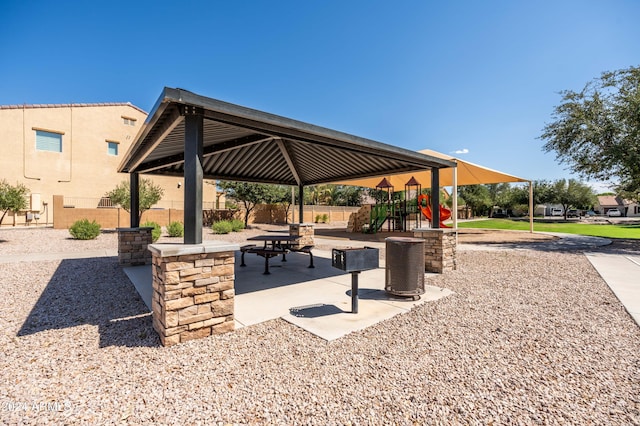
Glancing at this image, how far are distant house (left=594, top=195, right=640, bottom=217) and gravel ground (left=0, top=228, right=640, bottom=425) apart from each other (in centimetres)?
8009

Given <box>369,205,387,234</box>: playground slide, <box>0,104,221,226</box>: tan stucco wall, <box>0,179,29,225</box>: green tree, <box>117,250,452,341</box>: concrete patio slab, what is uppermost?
<box>0,104,221,226</box>: tan stucco wall

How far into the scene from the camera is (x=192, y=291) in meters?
3.47

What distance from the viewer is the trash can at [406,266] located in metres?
4.86

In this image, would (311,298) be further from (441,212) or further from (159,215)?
(159,215)

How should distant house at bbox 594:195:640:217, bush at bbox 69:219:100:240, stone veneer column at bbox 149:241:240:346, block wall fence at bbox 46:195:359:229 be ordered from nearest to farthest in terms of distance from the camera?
stone veneer column at bbox 149:241:240:346
bush at bbox 69:219:100:240
block wall fence at bbox 46:195:359:229
distant house at bbox 594:195:640:217

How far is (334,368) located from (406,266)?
2.50m

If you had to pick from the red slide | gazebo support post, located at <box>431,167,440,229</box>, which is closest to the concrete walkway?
gazebo support post, located at <box>431,167,440,229</box>

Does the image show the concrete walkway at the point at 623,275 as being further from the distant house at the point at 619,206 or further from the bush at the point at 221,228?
the distant house at the point at 619,206

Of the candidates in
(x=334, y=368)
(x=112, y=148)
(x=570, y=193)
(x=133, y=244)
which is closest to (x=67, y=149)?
(x=112, y=148)

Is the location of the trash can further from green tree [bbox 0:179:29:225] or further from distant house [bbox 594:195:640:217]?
distant house [bbox 594:195:640:217]

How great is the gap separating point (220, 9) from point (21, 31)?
6006mm

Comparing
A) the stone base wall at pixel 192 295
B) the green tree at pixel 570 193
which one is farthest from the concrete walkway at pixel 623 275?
the green tree at pixel 570 193

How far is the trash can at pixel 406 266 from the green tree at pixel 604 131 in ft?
41.5

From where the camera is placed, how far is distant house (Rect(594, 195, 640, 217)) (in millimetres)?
61625
